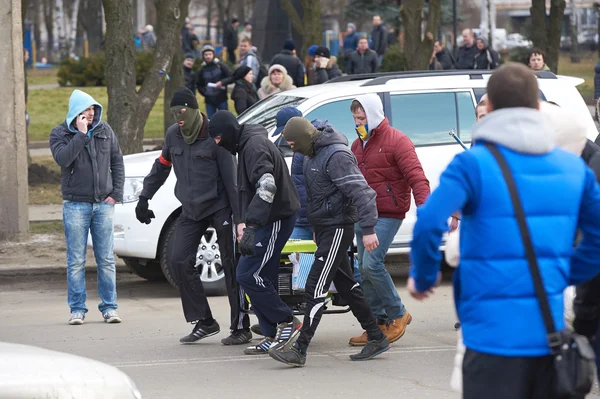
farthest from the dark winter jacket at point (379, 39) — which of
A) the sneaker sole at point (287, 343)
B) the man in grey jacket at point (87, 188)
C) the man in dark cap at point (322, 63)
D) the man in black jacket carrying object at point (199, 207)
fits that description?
the sneaker sole at point (287, 343)

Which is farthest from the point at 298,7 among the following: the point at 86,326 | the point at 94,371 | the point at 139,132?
the point at 94,371

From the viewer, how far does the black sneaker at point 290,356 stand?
23.8ft

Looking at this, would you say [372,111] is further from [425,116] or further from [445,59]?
[445,59]

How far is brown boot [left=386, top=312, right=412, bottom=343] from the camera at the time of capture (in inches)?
313

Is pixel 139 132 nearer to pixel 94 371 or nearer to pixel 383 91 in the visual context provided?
pixel 383 91

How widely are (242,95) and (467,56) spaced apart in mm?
6597

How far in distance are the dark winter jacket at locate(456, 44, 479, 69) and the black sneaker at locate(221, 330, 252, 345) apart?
14070 millimetres

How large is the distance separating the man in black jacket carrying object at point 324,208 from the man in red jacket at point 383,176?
13.3 inches

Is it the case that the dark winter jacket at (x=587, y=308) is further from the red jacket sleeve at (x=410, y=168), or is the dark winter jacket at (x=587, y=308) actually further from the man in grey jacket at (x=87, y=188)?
the man in grey jacket at (x=87, y=188)

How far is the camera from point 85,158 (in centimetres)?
885

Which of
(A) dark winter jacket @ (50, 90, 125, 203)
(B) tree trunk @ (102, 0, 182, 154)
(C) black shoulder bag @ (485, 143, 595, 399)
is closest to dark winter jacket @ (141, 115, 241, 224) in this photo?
(A) dark winter jacket @ (50, 90, 125, 203)

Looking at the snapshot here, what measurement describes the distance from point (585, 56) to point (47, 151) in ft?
138

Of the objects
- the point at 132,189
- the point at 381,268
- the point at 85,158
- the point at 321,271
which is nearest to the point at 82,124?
the point at 85,158

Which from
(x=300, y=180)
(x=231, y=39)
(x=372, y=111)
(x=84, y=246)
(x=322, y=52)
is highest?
(x=231, y=39)
